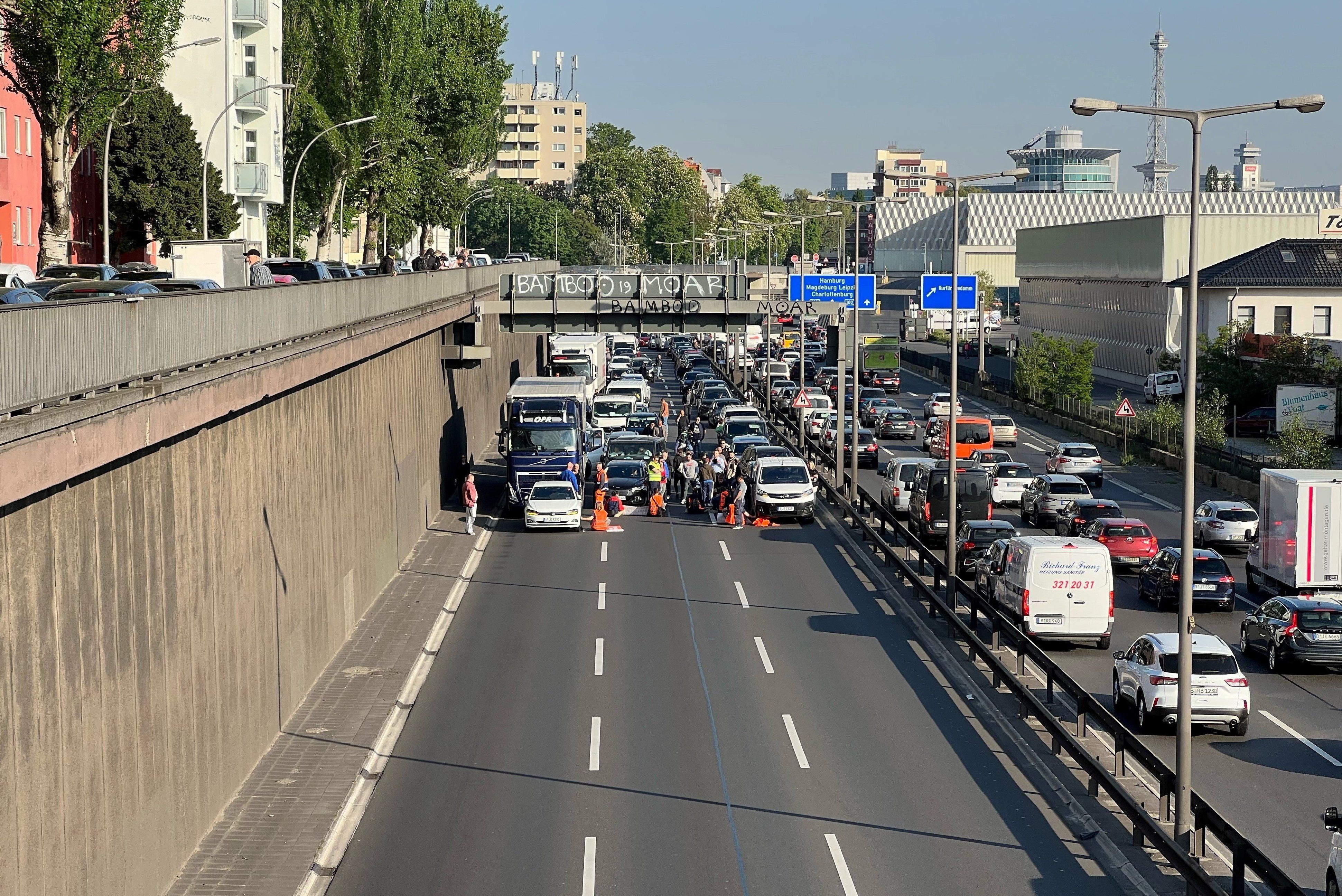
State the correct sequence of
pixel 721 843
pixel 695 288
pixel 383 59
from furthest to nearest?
pixel 383 59
pixel 695 288
pixel 721 843

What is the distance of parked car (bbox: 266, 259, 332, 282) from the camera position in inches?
1615

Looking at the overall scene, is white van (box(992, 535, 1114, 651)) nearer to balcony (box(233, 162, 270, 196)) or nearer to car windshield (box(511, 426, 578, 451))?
car windshield (box(511, 426, 578, 451))

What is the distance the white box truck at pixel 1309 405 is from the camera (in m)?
55.5

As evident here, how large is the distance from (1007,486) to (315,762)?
31.1m

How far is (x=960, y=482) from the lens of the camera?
3925 centimetres

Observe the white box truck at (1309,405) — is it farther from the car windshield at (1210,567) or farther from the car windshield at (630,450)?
the car windshield at (1210,567)

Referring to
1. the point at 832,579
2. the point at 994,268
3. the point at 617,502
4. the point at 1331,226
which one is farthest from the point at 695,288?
the point at 994,268

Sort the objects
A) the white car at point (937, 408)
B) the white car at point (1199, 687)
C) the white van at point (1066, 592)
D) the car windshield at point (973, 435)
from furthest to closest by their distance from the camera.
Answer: the white car at point (937, 408), the car windshield at point (973, 435), the white van at point (1066, 592), the white car at point (1199, 687)

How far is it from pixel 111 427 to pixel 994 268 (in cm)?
17702

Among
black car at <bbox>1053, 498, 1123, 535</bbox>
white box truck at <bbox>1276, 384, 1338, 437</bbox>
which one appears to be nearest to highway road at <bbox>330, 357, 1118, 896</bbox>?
black car at <bbox>1053, 498, 1123, 535</bbox>

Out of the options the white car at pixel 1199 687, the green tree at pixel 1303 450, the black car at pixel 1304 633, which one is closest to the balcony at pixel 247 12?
the green tree at pixel 1303 450

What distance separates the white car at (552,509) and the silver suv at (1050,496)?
1301cm

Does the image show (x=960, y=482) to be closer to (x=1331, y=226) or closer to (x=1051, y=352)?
(x=1051, y=352)

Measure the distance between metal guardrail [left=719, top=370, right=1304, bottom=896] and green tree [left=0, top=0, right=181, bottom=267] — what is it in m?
21.4
